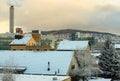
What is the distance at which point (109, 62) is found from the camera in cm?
6588

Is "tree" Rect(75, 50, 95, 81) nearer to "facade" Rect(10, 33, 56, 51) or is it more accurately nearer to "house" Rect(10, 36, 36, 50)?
"facade" Rect(10, 33, 56, 51)

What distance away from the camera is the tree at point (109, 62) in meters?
65.2

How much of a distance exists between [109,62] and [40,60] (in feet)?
48.5

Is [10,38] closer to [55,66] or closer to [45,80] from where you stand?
[55,66]

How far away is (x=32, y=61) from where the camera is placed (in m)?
60.1

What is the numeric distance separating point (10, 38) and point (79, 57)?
77.7 m

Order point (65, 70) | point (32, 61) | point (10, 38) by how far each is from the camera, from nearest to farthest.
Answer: point (65, 70), point (32, 61), point (10, 38)

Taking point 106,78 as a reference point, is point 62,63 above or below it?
above

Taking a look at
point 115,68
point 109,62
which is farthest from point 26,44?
point 115,68

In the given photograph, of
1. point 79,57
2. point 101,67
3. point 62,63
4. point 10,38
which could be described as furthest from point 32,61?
point 10,38

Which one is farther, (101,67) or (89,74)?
(101,67)

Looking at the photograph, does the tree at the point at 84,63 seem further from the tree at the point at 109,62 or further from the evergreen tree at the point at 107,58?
the tree at the point at 109,62

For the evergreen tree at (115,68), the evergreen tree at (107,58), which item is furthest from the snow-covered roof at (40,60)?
the evergreen tree at (115,68)

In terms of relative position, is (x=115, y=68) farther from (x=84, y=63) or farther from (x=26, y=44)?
(x=26, y=44)
